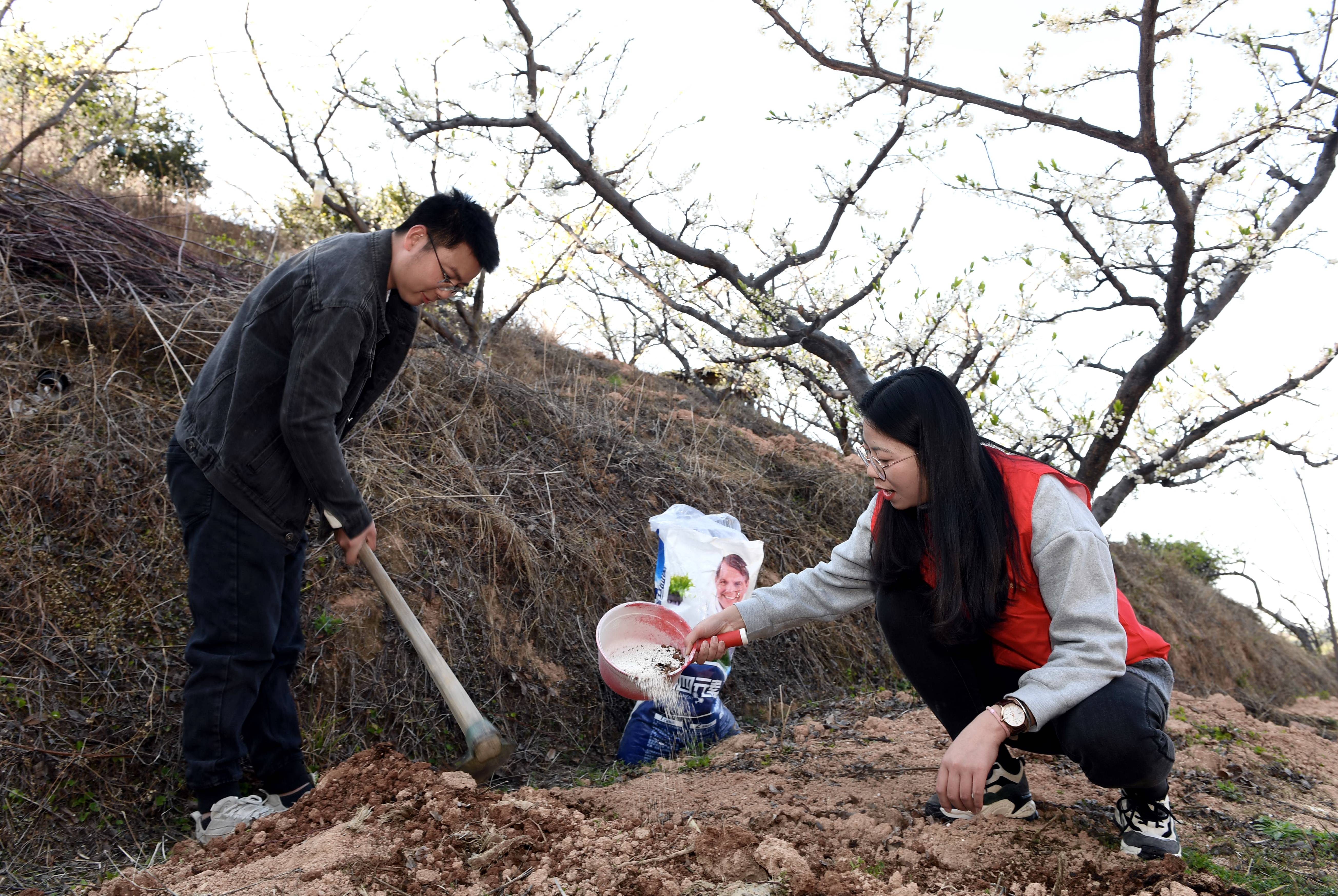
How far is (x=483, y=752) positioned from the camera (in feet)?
7.61

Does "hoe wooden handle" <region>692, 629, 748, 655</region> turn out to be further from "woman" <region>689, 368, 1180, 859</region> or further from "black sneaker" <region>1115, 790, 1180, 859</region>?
"black sneaker" <region>1115, 790, 1180, 859</region>

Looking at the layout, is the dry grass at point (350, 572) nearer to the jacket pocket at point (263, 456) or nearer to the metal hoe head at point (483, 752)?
the metal hoe head at point (483, 752)

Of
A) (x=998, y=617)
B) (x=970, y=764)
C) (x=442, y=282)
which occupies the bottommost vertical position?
(x=970, y=764)

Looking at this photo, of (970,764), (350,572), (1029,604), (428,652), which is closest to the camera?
(970,764)

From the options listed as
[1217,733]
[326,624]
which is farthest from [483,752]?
[1217,733]

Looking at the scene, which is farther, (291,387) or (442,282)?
(442,282)

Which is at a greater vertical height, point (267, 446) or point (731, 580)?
point (267, 446)

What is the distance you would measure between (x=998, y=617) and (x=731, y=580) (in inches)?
56.6

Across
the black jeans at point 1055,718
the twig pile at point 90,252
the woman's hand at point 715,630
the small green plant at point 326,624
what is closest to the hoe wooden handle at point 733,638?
the woman's hand at point 715,630

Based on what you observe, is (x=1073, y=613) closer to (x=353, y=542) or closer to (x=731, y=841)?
(x=731, y=841)

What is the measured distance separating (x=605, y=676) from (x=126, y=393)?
2.23 m

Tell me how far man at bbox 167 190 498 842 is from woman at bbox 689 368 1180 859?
1.10m

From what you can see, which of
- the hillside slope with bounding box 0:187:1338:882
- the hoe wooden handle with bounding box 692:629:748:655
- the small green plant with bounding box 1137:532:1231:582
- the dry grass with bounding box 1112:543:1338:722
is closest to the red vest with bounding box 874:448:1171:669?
the hoe wooden handle with bounding box 692:629:748:655

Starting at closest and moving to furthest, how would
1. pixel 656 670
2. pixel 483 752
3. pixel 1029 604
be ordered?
pixel 1029 604 < pixel 483 752 < pixel 656 670
